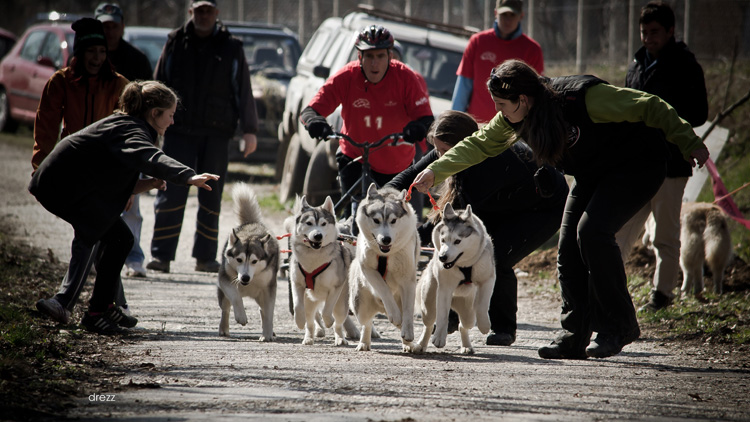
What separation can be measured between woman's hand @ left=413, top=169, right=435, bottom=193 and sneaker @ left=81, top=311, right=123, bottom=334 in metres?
2.33

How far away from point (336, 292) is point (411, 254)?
668 mm

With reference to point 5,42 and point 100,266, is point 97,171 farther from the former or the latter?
point 5,42

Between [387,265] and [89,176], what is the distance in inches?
79.3

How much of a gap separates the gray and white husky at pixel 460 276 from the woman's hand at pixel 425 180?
0.40 metres

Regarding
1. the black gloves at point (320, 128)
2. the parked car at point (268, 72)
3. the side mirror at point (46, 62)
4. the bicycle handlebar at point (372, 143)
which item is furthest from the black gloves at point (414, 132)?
the side mirror at point (46, 62)

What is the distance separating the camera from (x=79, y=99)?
21.5 feet

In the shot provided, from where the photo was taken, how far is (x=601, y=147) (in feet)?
15.4

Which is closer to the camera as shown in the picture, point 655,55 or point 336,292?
point 336,292

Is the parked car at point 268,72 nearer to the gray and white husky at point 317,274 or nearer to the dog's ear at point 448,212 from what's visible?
the gray and white husky at point 317,274

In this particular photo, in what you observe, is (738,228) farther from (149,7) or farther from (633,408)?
(149,7)

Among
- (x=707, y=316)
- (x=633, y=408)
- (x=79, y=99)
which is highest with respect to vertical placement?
(x=79, y=99)

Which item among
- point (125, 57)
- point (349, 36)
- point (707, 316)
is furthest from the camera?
point (349, 36)

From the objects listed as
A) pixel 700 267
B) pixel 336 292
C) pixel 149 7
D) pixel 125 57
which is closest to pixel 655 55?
pixel 700 267

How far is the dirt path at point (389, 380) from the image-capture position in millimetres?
3695
